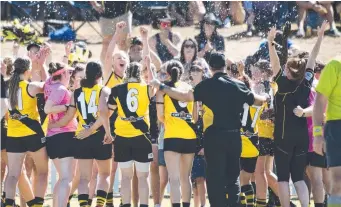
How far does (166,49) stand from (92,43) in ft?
17.6

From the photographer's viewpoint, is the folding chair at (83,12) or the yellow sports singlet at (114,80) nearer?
the yellow sports singlet at (114,80)

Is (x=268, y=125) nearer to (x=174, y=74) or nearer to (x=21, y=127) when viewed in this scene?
(x=174, y=74)

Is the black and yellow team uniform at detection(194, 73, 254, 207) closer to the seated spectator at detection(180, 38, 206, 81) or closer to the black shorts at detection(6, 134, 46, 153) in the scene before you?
the black shorts at detection(6, 134, 46, 153)

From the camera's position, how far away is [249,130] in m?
10.3

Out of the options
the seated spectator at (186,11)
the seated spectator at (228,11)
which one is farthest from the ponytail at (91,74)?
the seated spectator at (228,11)

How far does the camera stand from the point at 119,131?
10125 millimetres

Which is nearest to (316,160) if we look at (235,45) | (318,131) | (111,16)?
(318,131)

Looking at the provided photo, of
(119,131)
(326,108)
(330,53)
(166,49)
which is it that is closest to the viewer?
(326,108)

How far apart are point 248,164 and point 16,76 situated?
2.88 m

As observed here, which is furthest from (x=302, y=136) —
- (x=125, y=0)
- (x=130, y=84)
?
(x=125, y=0)

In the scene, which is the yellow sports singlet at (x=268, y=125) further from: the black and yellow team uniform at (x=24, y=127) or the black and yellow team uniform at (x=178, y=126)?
the black and yellow team uniform at (x=24, y=127)

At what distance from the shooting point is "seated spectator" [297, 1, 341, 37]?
1691 cm

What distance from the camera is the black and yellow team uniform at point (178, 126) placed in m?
10.1

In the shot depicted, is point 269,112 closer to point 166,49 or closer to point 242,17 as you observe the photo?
point 166,49
